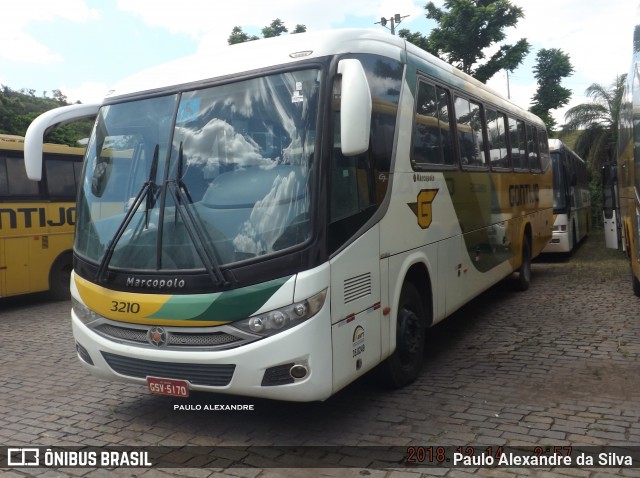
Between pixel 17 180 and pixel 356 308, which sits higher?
pixel 17 180

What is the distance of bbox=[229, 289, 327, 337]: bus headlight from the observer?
406cm

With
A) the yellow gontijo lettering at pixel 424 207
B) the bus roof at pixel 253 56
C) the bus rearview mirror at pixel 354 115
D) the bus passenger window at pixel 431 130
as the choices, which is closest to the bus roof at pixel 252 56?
the bus roof at pixel 253 56

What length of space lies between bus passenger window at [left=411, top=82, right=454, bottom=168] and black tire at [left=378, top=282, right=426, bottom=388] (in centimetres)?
129

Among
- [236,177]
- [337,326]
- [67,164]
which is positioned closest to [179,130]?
[236,177]

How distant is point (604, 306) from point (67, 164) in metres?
9.74

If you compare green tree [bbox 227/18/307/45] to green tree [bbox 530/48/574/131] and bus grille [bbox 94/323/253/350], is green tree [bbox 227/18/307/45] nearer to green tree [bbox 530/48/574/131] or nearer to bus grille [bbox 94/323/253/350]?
green tree [bbox 530/48/574/131]

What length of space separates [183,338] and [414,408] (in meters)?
2.05

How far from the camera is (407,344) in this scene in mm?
5570

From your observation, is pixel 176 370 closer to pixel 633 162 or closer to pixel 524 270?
pixel 633 162

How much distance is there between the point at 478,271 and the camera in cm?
762

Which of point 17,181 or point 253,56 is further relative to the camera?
point 17,181

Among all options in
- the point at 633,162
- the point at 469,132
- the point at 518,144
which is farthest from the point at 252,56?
the point at 518,144

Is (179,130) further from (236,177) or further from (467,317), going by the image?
(467,317)

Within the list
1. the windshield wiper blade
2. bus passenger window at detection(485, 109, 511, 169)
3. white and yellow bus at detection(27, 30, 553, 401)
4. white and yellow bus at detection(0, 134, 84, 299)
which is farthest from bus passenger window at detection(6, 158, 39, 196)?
bus passenger window at detection(485, 109, 511, 169)
